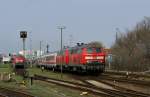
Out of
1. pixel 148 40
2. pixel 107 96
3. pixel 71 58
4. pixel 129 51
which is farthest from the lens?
pixel 129 51

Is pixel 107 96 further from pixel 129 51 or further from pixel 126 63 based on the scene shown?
pixel 129 51

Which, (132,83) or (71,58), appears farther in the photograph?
(71,58)

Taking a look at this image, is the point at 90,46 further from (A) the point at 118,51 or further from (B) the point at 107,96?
(A) the point at 118,51

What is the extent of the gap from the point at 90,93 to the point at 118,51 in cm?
5822

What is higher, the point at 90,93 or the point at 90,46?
the point at 90,46

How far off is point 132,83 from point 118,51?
5018 cm

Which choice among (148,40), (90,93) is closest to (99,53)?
(90,93)

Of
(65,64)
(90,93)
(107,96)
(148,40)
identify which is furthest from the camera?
(148,40)

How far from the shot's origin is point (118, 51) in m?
86.1

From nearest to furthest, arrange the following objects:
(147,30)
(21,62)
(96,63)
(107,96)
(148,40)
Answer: (107,96) → (96,63) → (21,62) → (148,40) → (147,30)

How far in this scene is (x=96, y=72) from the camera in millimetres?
49219

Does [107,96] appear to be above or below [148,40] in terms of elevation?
below

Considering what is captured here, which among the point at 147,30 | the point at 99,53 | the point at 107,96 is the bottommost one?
the point at 107,96

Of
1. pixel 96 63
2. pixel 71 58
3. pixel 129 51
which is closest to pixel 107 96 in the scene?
pixel 96 63
